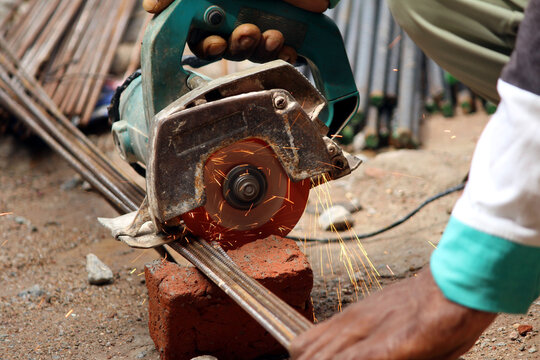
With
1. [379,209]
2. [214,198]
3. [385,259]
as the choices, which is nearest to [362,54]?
[379,209]

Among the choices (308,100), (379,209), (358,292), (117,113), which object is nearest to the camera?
(308,100)

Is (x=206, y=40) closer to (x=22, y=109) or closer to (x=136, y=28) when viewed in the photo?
(x=22, y=109)

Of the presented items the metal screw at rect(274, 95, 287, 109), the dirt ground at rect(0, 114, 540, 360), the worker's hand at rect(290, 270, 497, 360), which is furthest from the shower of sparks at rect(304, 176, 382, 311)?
the worker's hand at rect(290, 270, 497, 360)

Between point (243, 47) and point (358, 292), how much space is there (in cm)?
103

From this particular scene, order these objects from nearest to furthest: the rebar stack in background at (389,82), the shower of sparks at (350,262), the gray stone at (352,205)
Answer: the shower of sparks at (350,262)
the gray stone at (352,205)
the rebar stack in background at (389,82)

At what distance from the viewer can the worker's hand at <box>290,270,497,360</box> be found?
1.00 m

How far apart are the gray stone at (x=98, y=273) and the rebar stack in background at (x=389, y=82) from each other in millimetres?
2498

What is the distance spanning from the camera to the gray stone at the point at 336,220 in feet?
9.80

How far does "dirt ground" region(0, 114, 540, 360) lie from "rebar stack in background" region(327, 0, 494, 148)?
284 mm

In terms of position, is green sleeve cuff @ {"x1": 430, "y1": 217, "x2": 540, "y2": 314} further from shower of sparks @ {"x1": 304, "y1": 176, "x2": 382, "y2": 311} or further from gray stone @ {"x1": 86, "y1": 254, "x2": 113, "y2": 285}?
gray stone @ {"x1": 86, "y1": 254, "x2": 113, "y2": 285}

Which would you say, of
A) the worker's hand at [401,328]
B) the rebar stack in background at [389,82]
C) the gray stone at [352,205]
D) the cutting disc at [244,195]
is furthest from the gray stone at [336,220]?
the worker's hand at [401,328]

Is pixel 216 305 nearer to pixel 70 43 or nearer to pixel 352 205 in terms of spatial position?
pixel 352 205

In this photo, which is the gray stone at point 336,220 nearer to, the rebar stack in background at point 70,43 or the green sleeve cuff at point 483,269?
the green sleeve cuff at point 483,269

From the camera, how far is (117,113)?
245 cm
